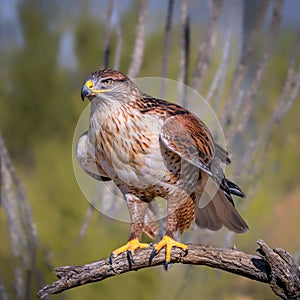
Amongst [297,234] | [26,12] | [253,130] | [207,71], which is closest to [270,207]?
[297,234]

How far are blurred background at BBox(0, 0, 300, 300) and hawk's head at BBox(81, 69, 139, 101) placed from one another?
4.13ft

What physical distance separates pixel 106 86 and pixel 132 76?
138 centimetres

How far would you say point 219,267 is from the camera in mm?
1719

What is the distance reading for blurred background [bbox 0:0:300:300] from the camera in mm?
3158

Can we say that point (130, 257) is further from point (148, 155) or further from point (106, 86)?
point (106, 86)

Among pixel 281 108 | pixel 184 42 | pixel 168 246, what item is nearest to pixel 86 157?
pixel 168 246

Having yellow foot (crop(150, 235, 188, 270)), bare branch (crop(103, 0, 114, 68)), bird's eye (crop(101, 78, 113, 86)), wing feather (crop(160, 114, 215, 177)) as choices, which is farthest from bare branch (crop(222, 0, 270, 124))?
bird's eye (crop(101, 78, 113, 86))

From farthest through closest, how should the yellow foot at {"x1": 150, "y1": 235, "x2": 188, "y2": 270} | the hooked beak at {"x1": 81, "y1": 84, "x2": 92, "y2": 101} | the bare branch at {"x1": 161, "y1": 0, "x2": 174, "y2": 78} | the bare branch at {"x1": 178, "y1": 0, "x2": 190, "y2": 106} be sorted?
the bare branch at {"x1": 178, "y1": 0, "x2": 190, "y2": 106} < the bare branch at {"x1": 161, "y1": 0, "x2": 174, "y2": 78} < the yellow foot at {"x1": 150, "y1": 235, "x2": 188, "y2": 270} < the hooked beak at {"x1": 81, "y1": 84, "x2": 92, "y2": 101}

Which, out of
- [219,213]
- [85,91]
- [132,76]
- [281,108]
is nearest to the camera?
[85,91]

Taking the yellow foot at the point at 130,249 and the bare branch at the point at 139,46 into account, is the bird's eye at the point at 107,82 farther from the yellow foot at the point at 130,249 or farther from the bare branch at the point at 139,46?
the bare branch at the point at 139,46

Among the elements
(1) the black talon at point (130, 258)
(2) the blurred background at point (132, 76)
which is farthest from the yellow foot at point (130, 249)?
(2) the blurred background at point (132, 76)

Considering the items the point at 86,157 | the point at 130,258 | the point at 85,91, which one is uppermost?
the point at 85,91

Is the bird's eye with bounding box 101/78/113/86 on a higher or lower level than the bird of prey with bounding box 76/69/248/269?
higher

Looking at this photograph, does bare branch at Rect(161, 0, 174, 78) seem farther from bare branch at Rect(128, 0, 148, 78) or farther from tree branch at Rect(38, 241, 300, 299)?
tree branch at Rect(38, 241, 300, 299)
